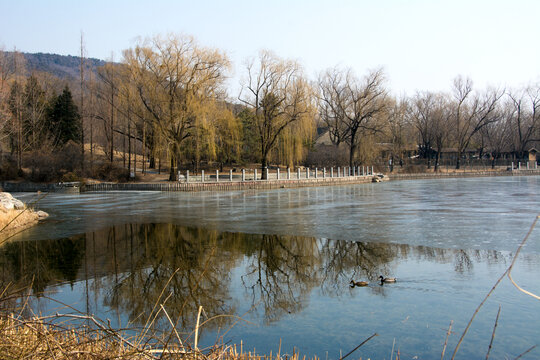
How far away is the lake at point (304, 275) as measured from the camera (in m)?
6.05

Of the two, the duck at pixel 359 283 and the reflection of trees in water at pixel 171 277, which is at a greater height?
the duck at pixel 359 283

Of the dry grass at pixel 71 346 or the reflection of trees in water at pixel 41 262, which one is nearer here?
the dry grass at pixel 71 346

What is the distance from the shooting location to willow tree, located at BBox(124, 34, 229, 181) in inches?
1401

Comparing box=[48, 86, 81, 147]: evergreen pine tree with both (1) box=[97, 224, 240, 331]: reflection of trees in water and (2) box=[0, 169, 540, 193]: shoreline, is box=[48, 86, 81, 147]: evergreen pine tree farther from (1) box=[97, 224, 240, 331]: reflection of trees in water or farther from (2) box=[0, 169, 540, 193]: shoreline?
(1) box=[97, 224, 240, 331]: reflection of trees in water

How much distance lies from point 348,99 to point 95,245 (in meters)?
50.3

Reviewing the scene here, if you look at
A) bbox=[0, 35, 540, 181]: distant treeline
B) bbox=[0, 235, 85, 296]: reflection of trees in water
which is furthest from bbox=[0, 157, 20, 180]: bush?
bbox=[0, 235, 85, 296]: reflection of trees in water

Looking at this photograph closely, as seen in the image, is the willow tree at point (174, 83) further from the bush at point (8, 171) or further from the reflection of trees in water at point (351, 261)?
the reflection of trees in water at point (351, 261)

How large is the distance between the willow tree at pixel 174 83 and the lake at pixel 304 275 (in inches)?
727

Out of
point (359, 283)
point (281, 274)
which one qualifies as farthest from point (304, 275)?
point (359, 283)

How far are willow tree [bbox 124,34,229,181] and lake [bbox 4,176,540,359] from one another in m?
18.5

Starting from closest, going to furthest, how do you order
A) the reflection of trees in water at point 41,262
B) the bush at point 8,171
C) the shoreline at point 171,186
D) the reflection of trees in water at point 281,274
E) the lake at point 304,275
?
the lake at point 304,275, the reflection of trees in water at point 281,274, the reflection of trees in water at point 41,262, the shoreline at point 171,186, the bush at point 8,171

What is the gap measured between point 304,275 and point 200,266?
→ 2267mm

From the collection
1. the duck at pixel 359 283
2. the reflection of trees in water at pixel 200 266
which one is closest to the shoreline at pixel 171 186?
the reflection of trees in water at pixel 200 266

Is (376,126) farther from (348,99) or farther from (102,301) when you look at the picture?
(102,301)
